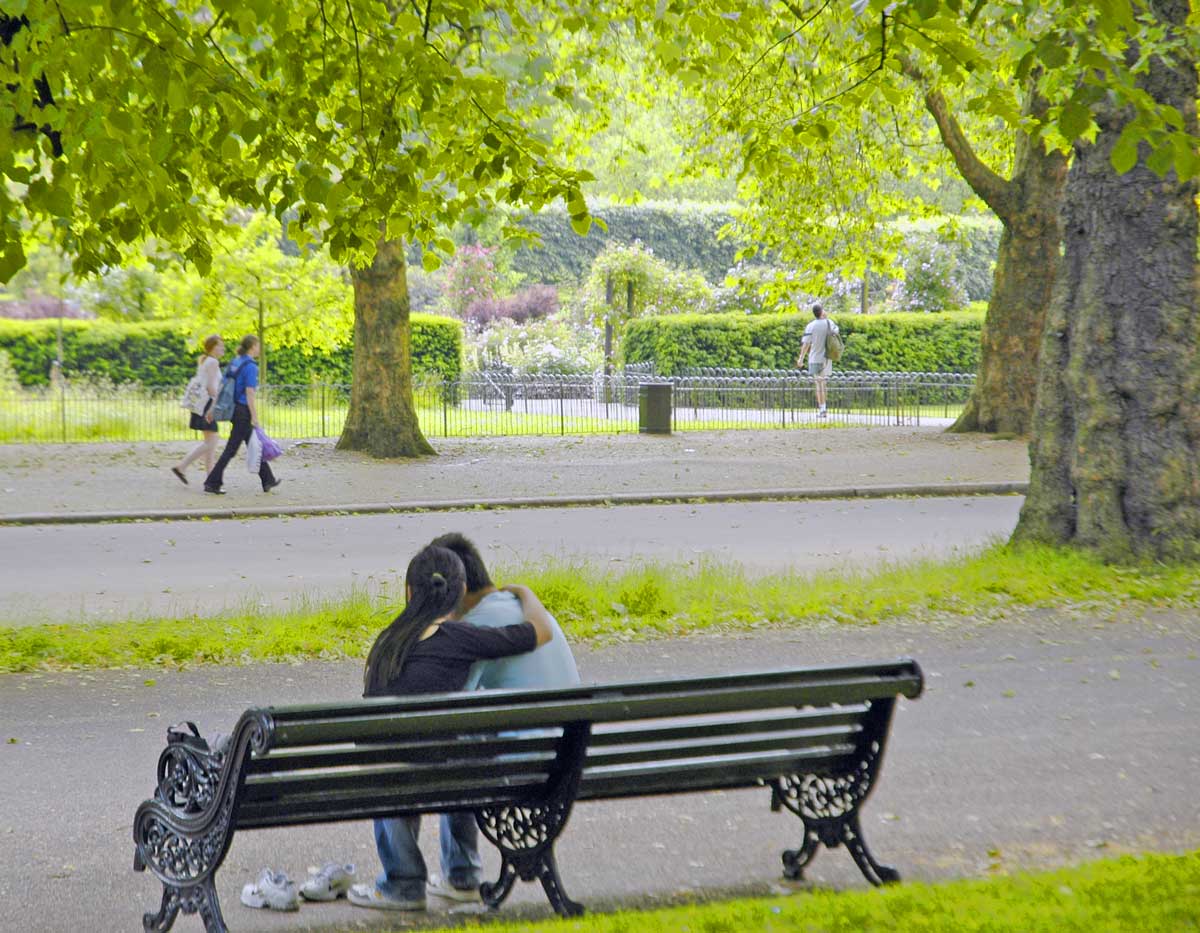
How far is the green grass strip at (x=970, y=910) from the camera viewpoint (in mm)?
4492

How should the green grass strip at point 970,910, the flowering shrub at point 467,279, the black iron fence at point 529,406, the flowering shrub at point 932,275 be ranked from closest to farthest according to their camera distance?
the green grass strip at point 970,910 → the black iron fence at point 529,406 → the flowering shrub at point 932,275 → the flowering shrub at point 467,279

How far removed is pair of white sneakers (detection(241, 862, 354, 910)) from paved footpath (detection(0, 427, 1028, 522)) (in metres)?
11.7

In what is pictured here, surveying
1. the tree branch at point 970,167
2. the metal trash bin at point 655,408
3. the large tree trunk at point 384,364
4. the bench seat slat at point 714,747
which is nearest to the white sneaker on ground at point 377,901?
the bench seat slat at point 714,747

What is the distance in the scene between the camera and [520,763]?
4.88 m

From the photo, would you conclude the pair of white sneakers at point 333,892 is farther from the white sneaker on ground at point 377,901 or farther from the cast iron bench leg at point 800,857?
the cast iron bench leg at point 800,857

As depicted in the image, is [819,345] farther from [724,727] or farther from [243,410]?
[724,727]

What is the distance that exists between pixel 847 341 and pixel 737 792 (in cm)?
3320

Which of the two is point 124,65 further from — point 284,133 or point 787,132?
point 787,132

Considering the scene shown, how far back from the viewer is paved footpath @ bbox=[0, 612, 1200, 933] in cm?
533

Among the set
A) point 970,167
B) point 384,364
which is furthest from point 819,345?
point 384,364

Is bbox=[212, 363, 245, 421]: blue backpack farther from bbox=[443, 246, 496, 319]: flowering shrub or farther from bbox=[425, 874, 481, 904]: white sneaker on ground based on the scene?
bbox=[443, 246, 496, 319]: flowering shrub

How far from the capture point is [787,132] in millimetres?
9469

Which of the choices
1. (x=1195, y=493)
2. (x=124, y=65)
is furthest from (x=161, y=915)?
(x=1195, y=493)

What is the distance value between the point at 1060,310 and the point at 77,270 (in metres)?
6.98
